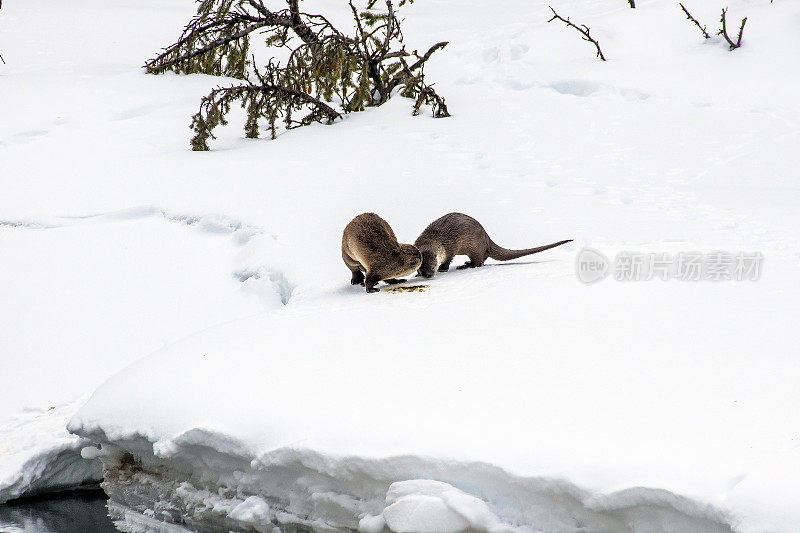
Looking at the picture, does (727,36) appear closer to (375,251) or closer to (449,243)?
(449,243)

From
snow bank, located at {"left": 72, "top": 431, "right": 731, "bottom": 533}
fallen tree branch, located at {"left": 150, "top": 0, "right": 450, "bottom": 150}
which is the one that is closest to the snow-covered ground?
snow bank, located at {"left": 72, "top": 431, "right": 731, "bottom": 533}

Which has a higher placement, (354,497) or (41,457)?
(354,497)

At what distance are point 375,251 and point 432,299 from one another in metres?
0.36

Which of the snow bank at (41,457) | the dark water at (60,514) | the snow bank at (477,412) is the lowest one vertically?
the dark water at (60,514)

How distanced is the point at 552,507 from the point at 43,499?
2.53 m

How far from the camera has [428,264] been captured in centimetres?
386

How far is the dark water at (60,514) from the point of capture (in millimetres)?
3387

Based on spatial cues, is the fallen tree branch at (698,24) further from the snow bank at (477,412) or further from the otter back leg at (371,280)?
the otter back leg at (371,280)

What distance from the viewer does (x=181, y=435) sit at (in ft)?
8.73

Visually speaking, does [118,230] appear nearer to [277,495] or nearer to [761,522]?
[277,495]

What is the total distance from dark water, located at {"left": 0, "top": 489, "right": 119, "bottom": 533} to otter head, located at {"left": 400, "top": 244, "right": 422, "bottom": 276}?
1.63 meters

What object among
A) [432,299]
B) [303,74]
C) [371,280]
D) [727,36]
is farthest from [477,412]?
[727,36]

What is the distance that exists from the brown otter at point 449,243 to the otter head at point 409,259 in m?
0.13

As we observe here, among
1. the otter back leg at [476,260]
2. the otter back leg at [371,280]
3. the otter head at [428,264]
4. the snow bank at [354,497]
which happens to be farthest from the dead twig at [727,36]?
the snow bank at [354,497]
